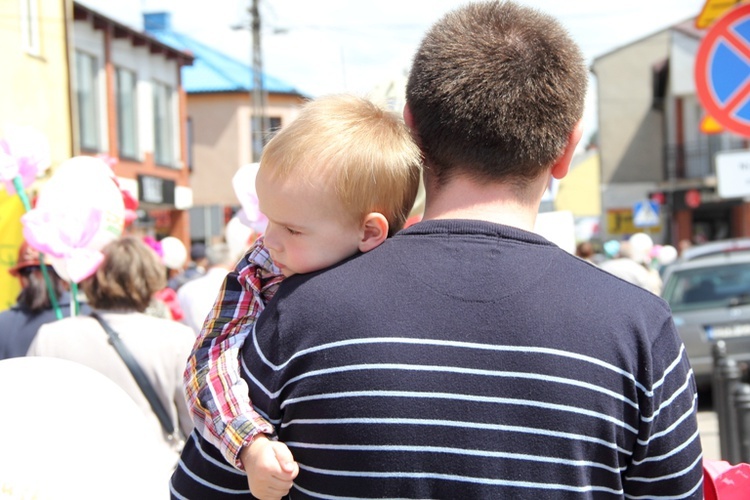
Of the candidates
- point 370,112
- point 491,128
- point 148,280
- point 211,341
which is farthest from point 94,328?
point 491,128

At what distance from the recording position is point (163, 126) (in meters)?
24.7

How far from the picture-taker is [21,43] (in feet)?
47.0

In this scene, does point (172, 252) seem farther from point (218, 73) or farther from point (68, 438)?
point (218, 73)

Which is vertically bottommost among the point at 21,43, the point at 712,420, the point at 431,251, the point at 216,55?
the point at 712,420

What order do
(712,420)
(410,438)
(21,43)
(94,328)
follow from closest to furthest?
(410,438), (94,328), (712,420), (21,43)

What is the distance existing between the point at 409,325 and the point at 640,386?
1.30 ft

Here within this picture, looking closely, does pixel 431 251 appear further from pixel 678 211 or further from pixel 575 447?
pixel 678 211

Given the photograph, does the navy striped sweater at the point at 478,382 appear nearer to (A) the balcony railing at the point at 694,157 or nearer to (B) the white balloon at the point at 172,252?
(B) the white balloon at the point at 172,252

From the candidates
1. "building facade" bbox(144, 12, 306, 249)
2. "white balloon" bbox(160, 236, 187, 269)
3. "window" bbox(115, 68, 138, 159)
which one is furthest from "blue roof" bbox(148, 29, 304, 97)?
"white balloon" bbox(160, 236, 187, 269)

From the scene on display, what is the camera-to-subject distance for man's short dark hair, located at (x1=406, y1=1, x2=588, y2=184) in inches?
59.6

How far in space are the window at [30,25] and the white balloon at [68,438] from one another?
1387cm

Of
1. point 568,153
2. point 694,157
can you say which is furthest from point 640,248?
point 694,157

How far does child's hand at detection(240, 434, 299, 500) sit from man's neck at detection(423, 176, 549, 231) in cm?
49

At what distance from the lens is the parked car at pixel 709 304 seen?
27.9 feet
